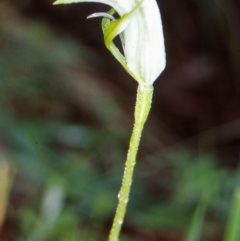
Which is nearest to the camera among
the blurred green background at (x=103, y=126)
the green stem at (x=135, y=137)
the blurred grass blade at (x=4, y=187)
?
the green stem at (x=135, y=137)

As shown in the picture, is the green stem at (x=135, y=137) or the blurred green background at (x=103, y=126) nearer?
the green stem at (x=135, y=137)

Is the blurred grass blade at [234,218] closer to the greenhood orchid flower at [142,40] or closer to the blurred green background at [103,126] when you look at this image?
the greenhood orchid flower at [142,40]

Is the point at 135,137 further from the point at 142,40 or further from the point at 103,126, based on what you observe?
the point at 103,126

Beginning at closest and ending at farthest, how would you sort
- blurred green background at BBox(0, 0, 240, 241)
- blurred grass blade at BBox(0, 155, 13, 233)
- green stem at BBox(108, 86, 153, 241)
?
green stem at BBox(108, 86, 153, 241) < blurred grass blade at BBox(0, 155, 13, 233) < blurred green background at BBox(0, 0, 240, 241)

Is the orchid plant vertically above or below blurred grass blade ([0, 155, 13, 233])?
above

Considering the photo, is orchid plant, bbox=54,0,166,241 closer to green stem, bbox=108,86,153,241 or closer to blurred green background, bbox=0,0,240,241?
green stem, bbox=108,86,153,241

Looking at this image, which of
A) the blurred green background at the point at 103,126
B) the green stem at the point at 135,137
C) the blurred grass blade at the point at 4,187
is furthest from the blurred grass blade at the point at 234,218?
the blurred grass blade at the point at 4,187

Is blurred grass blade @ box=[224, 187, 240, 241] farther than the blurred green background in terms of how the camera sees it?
No

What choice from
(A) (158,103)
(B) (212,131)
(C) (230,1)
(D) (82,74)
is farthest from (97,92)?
(C) (230,1)

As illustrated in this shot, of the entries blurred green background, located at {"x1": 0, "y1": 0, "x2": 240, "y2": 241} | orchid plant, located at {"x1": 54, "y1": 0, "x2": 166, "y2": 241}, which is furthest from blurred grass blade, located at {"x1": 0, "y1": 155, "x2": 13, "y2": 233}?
orchid plant, located at {"x1": 54, "y1": 0, "x2": 166, "y2": 241}

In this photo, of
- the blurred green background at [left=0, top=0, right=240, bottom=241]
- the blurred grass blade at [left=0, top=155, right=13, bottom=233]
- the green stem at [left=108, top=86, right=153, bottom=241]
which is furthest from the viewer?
the blurred green background at [left=0, top=0, right=240, bottom=241]
